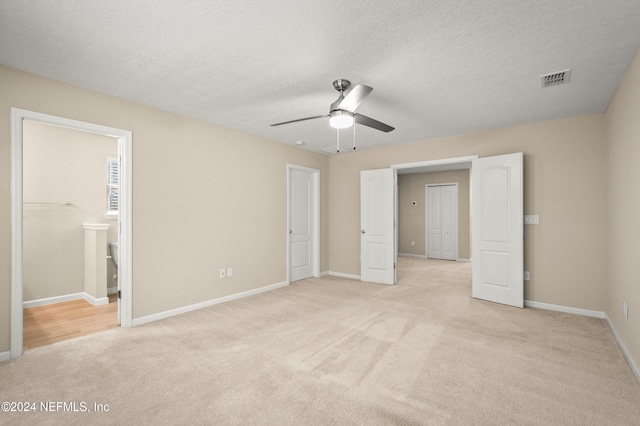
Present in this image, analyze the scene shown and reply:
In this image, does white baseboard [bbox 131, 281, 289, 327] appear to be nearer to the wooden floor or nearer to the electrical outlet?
the wooden floor

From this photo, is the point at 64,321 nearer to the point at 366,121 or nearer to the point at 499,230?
the point at 366,121

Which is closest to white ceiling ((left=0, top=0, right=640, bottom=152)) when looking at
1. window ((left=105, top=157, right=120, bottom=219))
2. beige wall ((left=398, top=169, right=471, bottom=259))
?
window ((left=105, top=157, right=120, bottom=219))

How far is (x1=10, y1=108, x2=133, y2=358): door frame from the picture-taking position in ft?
8.55

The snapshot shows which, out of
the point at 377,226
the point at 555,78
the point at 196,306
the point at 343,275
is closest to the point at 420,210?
the point at 377,226

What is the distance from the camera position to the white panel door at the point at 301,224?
5.58 meters

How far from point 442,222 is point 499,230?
453cm

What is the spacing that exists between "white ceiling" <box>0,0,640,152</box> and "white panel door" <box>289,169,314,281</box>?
2253 mm

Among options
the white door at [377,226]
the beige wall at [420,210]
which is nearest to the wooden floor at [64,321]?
the white door at [377,226]

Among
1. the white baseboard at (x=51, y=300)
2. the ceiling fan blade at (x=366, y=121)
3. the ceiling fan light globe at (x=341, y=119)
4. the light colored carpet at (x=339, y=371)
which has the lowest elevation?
the light colored carpet at (x=339, y=371)

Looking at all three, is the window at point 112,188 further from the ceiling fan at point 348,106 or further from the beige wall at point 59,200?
the ceiling fan at point 348,106

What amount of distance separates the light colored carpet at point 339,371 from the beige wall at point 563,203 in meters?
0.43

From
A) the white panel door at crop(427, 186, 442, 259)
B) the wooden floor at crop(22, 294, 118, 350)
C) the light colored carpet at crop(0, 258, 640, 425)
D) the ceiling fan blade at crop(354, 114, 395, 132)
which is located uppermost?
the ceiling fan blade at crop(354, 114, 395, 132)

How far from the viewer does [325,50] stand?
229cm

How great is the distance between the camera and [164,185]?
12.0ft
